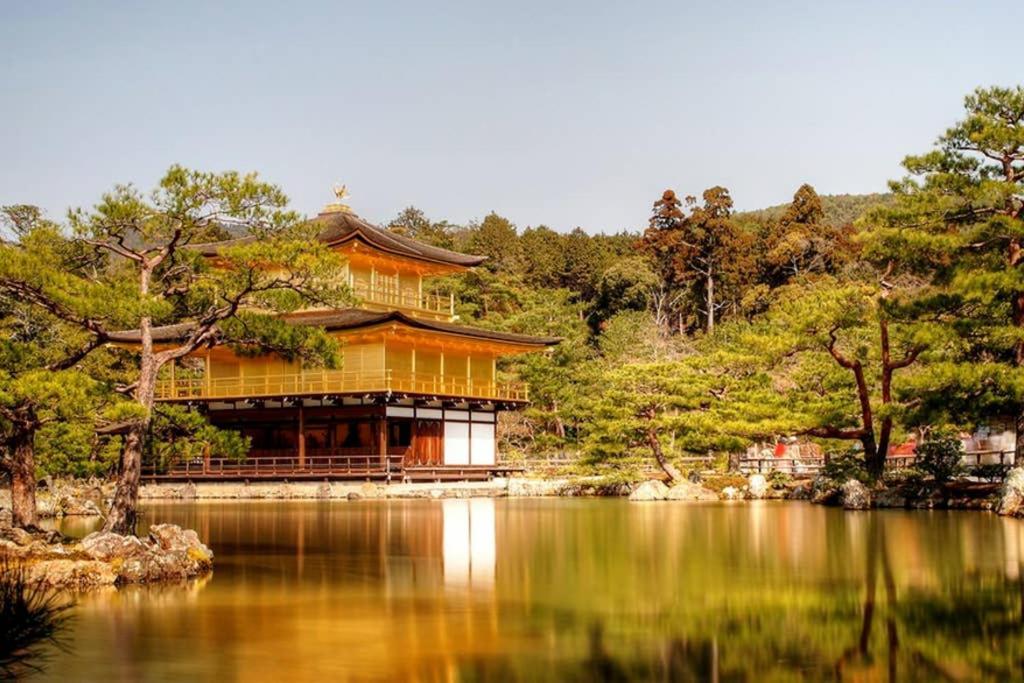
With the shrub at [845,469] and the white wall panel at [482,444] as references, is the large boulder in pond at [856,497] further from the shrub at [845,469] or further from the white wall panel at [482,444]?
the white wall panel at [482,444]

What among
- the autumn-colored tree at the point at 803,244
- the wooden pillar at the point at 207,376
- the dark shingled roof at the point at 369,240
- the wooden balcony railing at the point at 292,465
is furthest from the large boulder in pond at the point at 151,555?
the autumn-colored tree at the point at 803,244

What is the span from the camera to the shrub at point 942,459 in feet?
82.8

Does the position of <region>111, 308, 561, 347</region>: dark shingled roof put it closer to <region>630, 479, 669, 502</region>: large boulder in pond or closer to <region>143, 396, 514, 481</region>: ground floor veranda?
<region>143, 396, 514, 481</region>: ground floor veranda

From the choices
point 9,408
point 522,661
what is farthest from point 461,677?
point 9,408

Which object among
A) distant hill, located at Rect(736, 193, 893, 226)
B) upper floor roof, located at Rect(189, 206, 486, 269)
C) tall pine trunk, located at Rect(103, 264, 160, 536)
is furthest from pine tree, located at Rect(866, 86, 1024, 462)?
distant hill, located at Rect(736, 193, 893, 226)

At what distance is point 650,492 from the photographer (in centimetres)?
3011

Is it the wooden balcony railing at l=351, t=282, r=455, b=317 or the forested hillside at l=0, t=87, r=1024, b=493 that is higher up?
the wooden balcony railing at l=351, t=282, r=455, b=317

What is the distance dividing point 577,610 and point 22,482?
7.90 metres

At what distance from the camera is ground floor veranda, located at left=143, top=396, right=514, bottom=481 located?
35656 mm

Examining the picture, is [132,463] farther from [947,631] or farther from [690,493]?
[690,493]

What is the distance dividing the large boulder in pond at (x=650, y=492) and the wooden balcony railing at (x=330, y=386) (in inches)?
333

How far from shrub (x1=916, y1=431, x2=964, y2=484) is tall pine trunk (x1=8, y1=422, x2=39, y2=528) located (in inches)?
718

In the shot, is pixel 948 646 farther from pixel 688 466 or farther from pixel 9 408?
pixel 688 466

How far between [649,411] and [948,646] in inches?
923
